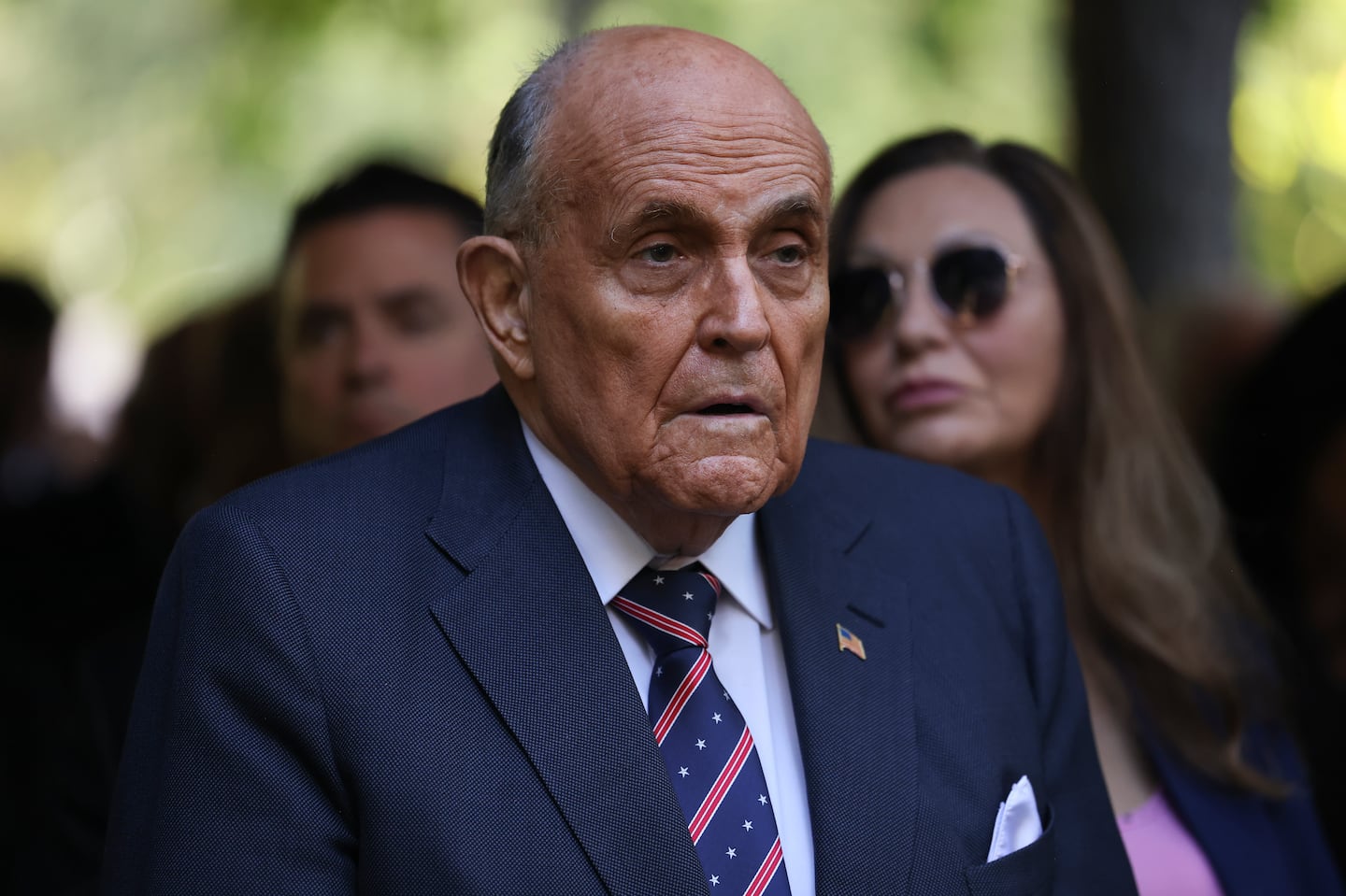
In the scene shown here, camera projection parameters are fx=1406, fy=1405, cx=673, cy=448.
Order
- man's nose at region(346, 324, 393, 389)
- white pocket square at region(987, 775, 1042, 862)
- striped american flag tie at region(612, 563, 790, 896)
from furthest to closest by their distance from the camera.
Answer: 1. man's nose at region(346, 324, 393, 389)
2. white pocket square at region(987, 775, 1042, 862)
3. striped american flag tie at region(612, 563, 790, 896)

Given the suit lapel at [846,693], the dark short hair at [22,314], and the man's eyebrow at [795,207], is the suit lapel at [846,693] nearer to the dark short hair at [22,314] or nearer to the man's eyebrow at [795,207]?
the man's eyebrow at [795,207]

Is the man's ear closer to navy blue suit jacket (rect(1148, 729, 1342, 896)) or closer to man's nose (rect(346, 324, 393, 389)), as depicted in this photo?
man's nose (rect(346, 324, 393, 389))

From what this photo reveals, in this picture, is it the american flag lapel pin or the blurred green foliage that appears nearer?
the american flag lapel pin

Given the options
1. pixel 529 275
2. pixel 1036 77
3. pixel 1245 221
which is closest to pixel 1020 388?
pixel 529 275

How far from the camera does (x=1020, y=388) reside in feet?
11.3

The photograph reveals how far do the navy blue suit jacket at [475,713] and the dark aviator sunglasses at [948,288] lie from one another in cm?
98

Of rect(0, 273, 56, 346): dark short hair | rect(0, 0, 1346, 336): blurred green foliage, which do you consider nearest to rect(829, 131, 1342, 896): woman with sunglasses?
rect(0, 273, 56, 346): dark short hair

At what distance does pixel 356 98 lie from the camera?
10.2 meters

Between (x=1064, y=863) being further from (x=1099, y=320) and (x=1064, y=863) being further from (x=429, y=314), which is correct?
(x=429, y=314)

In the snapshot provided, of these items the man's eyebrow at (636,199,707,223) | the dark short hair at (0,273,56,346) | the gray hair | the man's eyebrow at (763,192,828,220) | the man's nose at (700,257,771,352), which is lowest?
the man's nose at (700,257,771,352)

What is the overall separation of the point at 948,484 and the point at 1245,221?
4059 millimetres

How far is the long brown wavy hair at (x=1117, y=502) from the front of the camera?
10.9 ft

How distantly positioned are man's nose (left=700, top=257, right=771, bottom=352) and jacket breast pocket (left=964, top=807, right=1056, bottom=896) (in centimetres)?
93

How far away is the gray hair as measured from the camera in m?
2.25
